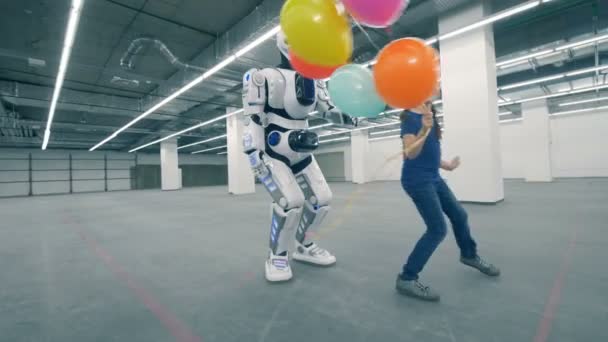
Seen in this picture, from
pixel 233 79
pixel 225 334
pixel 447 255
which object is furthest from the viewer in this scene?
pixel 233 79

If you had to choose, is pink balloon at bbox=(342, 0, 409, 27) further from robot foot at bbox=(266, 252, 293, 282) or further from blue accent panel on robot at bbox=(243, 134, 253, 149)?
robot foot at bbox=(266, 252, 293, 282)

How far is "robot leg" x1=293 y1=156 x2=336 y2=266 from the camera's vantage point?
8.33ft

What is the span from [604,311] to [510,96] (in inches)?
598

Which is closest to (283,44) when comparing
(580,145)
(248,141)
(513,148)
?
(248,141)

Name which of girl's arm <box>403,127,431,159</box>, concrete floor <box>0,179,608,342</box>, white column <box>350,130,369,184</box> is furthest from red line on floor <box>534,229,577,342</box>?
white column <box>350,130,369,184</box>

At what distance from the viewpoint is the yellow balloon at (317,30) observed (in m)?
1.83

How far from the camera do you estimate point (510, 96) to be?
1352 cm

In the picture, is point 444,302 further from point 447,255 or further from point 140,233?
point 140,233

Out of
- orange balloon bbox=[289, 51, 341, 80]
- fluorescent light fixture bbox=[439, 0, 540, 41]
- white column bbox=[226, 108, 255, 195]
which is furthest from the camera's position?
white column bbox=[226, 108, 255, 195]

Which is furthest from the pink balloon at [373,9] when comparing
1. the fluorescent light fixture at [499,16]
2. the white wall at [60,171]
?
the white wall at [60,171]

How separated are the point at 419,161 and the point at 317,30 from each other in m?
1.10

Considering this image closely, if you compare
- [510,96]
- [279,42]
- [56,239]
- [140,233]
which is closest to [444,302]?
[279,42]

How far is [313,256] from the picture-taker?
268cm

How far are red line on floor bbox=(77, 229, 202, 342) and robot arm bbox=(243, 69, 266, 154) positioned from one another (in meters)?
1.31
